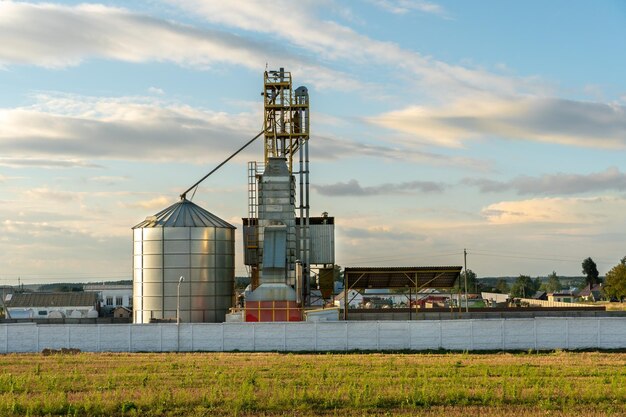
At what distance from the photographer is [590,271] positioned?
643ft

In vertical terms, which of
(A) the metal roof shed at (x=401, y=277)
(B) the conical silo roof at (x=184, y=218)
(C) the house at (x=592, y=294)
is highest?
(B) the conical silo roof at (x=184, y=218)

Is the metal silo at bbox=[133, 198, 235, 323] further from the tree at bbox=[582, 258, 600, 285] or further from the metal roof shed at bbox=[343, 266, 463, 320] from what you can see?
the tree at bbox=[582, 258, 600, 285]

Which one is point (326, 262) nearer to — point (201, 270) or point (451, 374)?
point (201, 270)

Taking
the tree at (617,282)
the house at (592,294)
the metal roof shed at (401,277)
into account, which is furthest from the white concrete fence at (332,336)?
the house at (592,294)

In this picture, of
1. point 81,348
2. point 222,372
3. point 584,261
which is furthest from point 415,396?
point 584,261

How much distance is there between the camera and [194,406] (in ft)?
83.9

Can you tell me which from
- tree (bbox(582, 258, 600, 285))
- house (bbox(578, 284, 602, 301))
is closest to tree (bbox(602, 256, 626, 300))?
house (bbox(578, 284, 602, 301))

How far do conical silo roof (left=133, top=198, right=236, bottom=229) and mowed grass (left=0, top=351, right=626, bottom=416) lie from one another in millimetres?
18004

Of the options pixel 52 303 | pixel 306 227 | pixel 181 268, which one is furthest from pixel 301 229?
pixel 52 303

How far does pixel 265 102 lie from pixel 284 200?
29.3ft

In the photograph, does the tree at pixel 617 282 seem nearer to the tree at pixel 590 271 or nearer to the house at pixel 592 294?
the house at pixel 592 294

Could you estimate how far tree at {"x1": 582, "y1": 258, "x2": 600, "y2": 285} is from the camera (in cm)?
19600

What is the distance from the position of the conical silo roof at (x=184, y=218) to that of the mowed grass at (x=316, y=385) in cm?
1800

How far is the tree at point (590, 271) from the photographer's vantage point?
19600 cm
